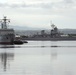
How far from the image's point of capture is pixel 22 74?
23781mm

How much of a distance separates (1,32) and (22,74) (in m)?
95.5

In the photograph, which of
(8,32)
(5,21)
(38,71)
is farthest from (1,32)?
(38,71)

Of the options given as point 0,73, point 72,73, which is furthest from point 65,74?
point 0,73

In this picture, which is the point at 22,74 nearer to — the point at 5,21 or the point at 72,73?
the point at 72,73

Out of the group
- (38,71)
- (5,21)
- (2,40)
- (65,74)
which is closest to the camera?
(65,74)

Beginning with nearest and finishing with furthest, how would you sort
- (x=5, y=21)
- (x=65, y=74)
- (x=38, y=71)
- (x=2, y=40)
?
1. (x=65, y=74)
2. (x=38, y=71)
3. (x=2, y=40)
4. (x=5, y=21)

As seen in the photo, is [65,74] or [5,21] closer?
[65,74]

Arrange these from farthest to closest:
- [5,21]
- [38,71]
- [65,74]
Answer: [5,21] → [38,71] → [65,74]

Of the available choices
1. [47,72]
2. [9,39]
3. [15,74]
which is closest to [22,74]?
[15,74]

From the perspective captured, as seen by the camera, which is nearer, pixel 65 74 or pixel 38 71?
pixel 65 74

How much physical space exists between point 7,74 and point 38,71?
2606 millimetres

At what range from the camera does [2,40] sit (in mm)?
113500

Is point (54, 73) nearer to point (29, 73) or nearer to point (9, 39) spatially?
point (29, 73)

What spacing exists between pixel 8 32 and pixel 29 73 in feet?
308
